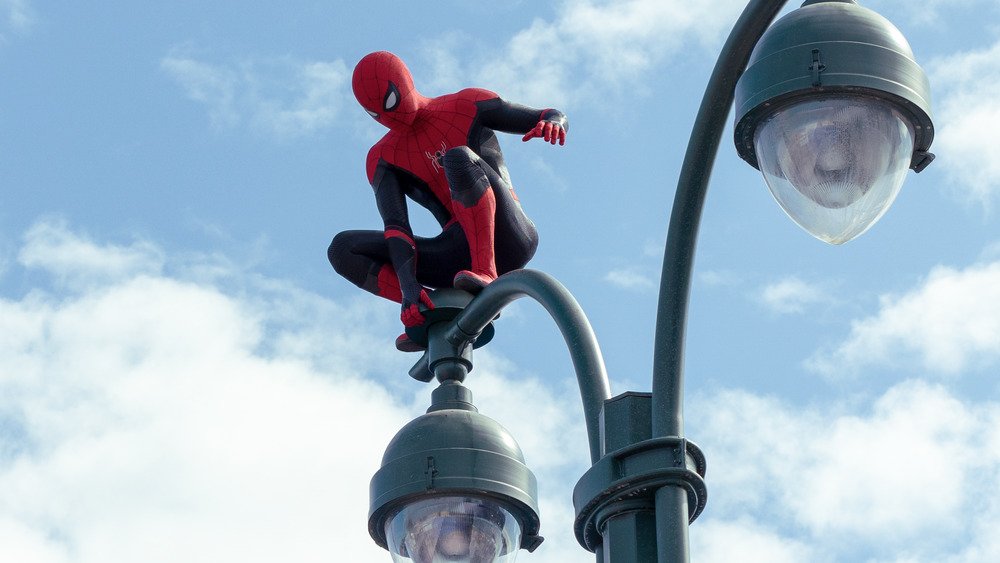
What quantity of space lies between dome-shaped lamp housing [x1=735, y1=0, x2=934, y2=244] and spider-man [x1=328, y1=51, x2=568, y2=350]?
7.17ft

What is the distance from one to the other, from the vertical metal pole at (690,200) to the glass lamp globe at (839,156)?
20cm

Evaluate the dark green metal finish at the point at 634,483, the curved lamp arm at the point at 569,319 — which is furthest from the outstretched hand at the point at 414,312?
the dark green metal finish at the point at 634,483

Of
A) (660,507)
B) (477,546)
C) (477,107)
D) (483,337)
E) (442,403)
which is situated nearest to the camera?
(660,507)

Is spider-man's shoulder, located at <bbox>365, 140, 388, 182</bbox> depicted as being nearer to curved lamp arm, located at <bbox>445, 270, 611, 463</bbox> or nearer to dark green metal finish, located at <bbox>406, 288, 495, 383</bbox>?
dark green metal finish, located at <bbox>406, 288, 495, 383</bbox>

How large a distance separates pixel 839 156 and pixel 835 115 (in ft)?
0.36

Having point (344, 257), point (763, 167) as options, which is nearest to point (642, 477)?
point (763, 167)

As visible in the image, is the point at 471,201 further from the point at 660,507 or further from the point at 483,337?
the point at 660,507

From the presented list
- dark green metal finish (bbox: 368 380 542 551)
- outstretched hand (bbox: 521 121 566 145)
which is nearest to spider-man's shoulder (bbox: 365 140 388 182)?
outstretched hand (bbox: 521 121 566 145)

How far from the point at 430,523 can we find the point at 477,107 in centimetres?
250

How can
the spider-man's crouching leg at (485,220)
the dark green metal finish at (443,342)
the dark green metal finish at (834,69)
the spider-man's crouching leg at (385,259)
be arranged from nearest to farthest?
the dark green metal finish at (834,69), the dark green metal finish at (443,342), the spider-man's crouching leg at (485,220), the spider-man's crouching leg at (385,259)

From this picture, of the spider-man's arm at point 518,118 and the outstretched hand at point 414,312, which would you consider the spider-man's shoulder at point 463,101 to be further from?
the outstretched hand at point 414,312

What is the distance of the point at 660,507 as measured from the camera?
4.22 m

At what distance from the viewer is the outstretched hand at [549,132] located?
21.3ft

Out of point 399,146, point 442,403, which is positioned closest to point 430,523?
point 442,403
